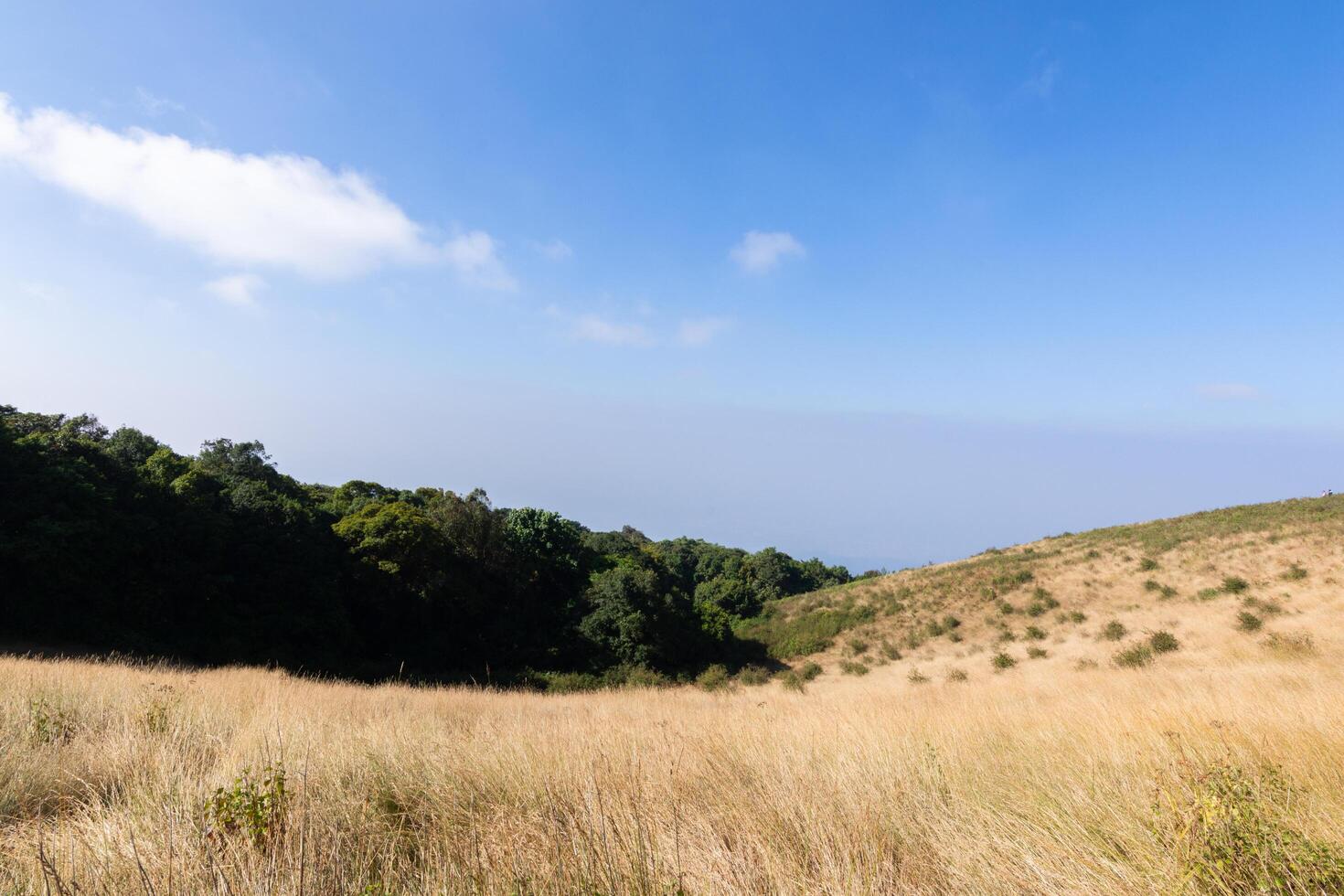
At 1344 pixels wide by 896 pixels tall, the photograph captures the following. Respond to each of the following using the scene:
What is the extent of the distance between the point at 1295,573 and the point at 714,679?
2101 cm

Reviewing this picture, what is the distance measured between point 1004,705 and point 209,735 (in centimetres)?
1091

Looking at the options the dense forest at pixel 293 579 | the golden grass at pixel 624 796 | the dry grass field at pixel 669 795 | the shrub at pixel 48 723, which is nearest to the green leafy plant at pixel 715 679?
the dense forest at pixel 293 579

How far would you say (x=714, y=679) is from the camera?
2425 cm

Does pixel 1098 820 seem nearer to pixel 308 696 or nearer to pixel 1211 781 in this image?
pixel 1211 781

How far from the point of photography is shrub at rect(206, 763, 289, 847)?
3254 millimetres

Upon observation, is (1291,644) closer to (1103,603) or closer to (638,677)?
(1103,603)

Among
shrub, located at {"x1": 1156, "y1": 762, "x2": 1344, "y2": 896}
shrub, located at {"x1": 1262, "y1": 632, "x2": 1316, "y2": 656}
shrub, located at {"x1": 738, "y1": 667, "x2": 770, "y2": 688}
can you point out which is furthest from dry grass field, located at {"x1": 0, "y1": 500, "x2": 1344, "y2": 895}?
shrub, located at {"x1": 738, "y1": 667, "x2": 770, "y2": 688}

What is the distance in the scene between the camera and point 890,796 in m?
4.31

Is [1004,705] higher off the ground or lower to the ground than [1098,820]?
lower

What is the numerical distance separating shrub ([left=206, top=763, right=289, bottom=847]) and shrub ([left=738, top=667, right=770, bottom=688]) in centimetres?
2220

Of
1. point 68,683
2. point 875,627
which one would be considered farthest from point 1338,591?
point 68,683

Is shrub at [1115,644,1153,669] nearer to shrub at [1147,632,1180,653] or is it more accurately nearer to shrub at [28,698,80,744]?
shrub at [1147,632,1180,653]

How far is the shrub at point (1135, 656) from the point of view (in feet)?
53.2

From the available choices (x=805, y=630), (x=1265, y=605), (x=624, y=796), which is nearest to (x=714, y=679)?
(x=805, y=630)
